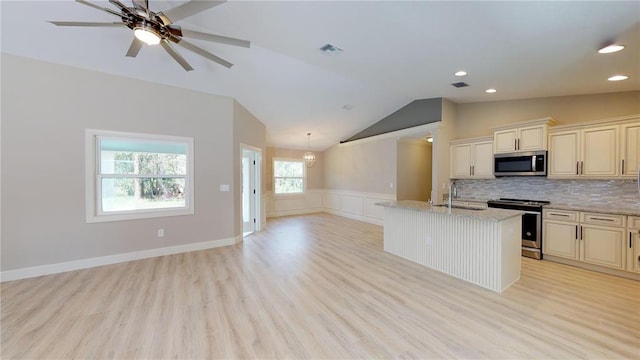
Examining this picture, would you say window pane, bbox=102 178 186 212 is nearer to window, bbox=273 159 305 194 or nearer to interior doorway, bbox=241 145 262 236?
interior doorway, bbox=241 145 262 236

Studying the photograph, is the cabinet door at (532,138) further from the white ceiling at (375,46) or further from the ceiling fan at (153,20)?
the ceiling fan at (153,20)

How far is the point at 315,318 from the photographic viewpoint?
Result: 242 cm

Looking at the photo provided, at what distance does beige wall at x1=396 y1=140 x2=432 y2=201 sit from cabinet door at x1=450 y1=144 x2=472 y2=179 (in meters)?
1.33

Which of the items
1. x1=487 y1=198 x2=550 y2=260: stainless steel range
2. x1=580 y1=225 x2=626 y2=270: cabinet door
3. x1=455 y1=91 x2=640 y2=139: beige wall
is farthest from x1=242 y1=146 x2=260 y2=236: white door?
x1=580 y1=225 x2=626 y2=270: cabinet door

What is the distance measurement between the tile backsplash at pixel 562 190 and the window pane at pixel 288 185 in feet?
16.6

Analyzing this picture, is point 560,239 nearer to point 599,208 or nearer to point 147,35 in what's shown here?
point 599,208

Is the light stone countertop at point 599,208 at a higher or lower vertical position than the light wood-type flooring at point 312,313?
higher

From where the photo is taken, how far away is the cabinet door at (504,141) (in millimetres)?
4418

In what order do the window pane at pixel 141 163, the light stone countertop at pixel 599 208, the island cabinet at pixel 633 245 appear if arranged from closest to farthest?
the island cabinet at pixel 633 245, the light stone countertop at pixel 599 208, the window pane at pixel 141 163

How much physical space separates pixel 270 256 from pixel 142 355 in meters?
2.37

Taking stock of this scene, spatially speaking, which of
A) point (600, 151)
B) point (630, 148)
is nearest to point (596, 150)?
point (600, 151)

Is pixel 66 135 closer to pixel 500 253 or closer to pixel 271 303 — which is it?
pixel 271 303

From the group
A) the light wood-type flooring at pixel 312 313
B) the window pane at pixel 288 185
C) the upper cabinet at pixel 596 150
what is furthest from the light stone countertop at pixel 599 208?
the window pane at pixel 288 185

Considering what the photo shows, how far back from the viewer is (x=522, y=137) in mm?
4312
